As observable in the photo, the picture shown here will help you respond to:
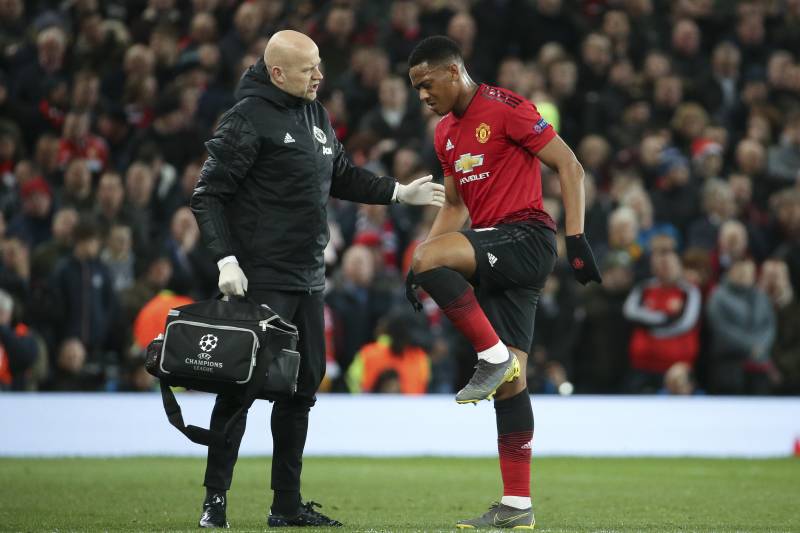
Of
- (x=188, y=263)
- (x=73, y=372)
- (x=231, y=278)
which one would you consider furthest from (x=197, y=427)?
(x=188, y=263)

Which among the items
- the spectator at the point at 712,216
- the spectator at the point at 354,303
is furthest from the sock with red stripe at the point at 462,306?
the spectator at the point at 712,216

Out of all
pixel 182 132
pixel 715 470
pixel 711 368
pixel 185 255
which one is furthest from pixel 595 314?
pixel 182 132

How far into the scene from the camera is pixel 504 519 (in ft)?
19.4

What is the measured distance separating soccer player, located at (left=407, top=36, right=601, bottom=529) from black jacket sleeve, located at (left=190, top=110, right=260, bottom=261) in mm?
829

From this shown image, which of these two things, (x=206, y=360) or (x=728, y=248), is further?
(x=728, y=248)

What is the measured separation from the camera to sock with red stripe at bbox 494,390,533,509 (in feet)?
19.6

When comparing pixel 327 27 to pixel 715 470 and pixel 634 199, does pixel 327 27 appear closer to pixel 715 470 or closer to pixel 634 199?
pixel 634 199

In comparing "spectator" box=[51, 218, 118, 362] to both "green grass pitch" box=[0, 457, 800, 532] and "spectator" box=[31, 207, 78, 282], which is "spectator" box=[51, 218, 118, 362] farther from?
"green grass pitch" box=[0, 457, 800, 532]

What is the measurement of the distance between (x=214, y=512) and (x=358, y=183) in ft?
5.89

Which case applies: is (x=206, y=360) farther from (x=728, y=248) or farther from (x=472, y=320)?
(x=728, y=248)

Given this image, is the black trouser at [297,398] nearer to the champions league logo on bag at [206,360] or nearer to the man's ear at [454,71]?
the champions league logo on bag at [206,360]

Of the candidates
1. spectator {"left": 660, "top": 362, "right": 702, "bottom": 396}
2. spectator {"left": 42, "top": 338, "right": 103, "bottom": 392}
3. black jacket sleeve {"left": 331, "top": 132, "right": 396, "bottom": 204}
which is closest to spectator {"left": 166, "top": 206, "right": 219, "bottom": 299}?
spectator {"left": 42, "top": 338, "right": 103, "bottom": 392}

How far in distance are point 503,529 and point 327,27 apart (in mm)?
9869

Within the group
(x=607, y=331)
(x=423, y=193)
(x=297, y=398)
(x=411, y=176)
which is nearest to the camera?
(x=297, y=398)
